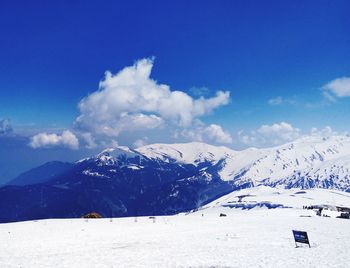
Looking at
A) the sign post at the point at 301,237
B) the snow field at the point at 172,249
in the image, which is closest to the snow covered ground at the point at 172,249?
the snow field at the point at 172,249

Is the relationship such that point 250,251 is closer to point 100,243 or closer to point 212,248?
point 212,248

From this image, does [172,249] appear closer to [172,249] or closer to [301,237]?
[172,249]

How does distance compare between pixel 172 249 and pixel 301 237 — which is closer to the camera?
pixel 172 249

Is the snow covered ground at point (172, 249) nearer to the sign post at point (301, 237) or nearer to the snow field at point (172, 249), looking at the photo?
the snow field at point (172, 249)

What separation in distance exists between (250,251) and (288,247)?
3.99m

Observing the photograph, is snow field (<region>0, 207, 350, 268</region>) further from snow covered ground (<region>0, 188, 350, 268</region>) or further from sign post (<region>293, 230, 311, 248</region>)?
sign post (<region>293, 230, 311, 248</region>)

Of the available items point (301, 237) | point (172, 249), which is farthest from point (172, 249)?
point (301, 237)

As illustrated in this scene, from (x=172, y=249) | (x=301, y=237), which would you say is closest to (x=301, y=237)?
(x=301, y=237)

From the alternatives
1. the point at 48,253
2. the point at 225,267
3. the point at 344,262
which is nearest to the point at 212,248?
the point at 225,267

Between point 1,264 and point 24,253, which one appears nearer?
point 1,264

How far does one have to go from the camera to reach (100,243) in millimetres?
37844

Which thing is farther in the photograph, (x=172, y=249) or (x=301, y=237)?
(x=301, y=237)

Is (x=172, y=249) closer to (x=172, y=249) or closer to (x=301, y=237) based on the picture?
(x=172, y=249)

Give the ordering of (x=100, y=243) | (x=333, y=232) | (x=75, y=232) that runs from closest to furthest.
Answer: (x=100, y=243)
(x=333, y=232)
(x=75, y=232)
